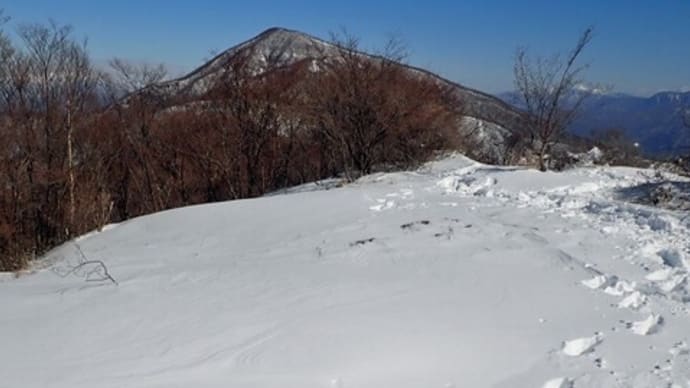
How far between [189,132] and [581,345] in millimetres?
19861

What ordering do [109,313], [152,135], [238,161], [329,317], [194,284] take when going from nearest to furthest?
[329,317] → [109,313] → [194,284] → [238,161] → [152,135]

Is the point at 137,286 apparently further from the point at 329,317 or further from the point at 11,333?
the point at 329,317

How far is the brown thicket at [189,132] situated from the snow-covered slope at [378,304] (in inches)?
261

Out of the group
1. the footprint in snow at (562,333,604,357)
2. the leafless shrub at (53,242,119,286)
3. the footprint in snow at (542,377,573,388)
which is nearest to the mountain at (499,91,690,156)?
the footprint in snow at (562,333,604,357)

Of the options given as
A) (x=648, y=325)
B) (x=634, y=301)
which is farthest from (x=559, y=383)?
(x=634, y=301)

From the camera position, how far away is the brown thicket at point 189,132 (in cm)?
1510

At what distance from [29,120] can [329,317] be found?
17.1 meters

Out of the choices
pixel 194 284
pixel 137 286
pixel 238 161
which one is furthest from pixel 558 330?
pixel 238 161

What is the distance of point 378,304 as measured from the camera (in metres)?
4.16

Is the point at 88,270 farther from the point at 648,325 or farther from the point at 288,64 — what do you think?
the point at 288,64

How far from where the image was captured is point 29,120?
57.0 ft

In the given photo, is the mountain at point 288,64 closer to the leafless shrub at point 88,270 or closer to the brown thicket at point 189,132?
the brown thicket at point 189,132

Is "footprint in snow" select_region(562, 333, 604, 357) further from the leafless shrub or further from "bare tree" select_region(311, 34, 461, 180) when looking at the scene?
"bare tree" select_region(311, 34, 461, 180)

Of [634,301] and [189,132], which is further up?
[189,132]
